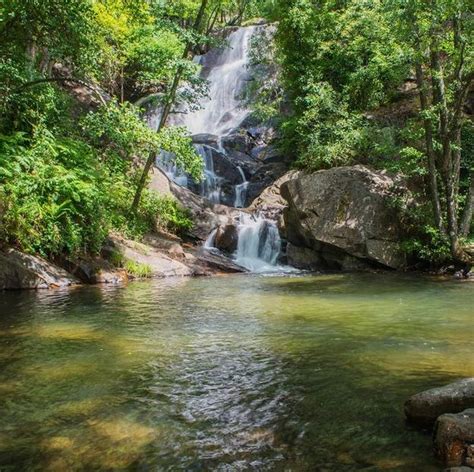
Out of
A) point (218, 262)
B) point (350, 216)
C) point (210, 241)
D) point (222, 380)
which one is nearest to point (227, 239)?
point (210, 241)

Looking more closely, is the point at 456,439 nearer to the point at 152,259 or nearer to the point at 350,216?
the point at 152,259

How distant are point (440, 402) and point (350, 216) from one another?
14.0 m

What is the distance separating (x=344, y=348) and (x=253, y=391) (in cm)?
215

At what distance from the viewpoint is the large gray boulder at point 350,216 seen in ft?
59.1

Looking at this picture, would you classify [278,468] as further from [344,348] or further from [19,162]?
[19,162]

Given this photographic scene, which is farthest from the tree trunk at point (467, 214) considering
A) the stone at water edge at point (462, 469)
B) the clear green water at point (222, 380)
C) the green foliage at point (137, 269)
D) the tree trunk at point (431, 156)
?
the stone at water edge at point (462, 469)

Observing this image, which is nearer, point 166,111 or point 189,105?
point 166,111

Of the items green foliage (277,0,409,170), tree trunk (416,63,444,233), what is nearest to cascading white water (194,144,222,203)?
green foliage (277,0,409,170)

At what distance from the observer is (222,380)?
6.02 m

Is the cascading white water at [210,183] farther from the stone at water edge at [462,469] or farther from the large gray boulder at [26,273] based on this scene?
the stone at water edge at [462,469]

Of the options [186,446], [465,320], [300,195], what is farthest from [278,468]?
[300,195]

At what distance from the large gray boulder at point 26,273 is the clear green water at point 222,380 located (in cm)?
180

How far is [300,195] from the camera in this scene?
62.0ft

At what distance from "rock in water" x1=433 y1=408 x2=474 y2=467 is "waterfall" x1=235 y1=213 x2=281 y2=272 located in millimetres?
15940
